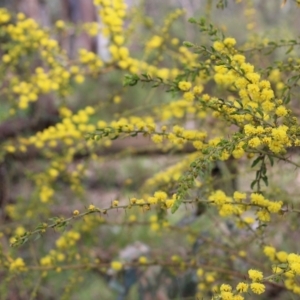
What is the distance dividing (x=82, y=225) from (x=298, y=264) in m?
0.83

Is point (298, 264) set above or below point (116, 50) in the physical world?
below

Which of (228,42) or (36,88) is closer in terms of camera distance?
(228,42)

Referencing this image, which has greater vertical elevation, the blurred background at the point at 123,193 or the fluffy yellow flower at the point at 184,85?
the fluffy yellow flower at the point at 184,85

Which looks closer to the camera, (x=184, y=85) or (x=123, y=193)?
(x=184, y=85)

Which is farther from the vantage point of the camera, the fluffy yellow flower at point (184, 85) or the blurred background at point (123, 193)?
the blurred background at point (123, 193)

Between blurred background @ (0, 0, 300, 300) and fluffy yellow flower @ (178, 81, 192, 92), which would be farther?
blurred background @ (0, 0, 300, 300)

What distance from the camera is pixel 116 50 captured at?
4.49 ft

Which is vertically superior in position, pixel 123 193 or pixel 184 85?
pixel 184 85

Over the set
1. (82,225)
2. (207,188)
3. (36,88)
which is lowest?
(82,225)

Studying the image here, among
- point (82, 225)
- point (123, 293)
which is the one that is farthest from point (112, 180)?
point (82, 225)

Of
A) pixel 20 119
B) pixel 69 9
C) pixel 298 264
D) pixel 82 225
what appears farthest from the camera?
pixel 69 9

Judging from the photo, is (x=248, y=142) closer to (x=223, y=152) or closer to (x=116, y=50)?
(x=223, y=152)

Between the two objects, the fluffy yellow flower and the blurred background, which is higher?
the fluffy yellow flower

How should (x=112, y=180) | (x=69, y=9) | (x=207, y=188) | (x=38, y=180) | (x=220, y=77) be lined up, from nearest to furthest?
(x=220, y=77) → (x=207, y=188) → (x=38, y=180) → (x=112, y=180) → (x=69, y=9)
